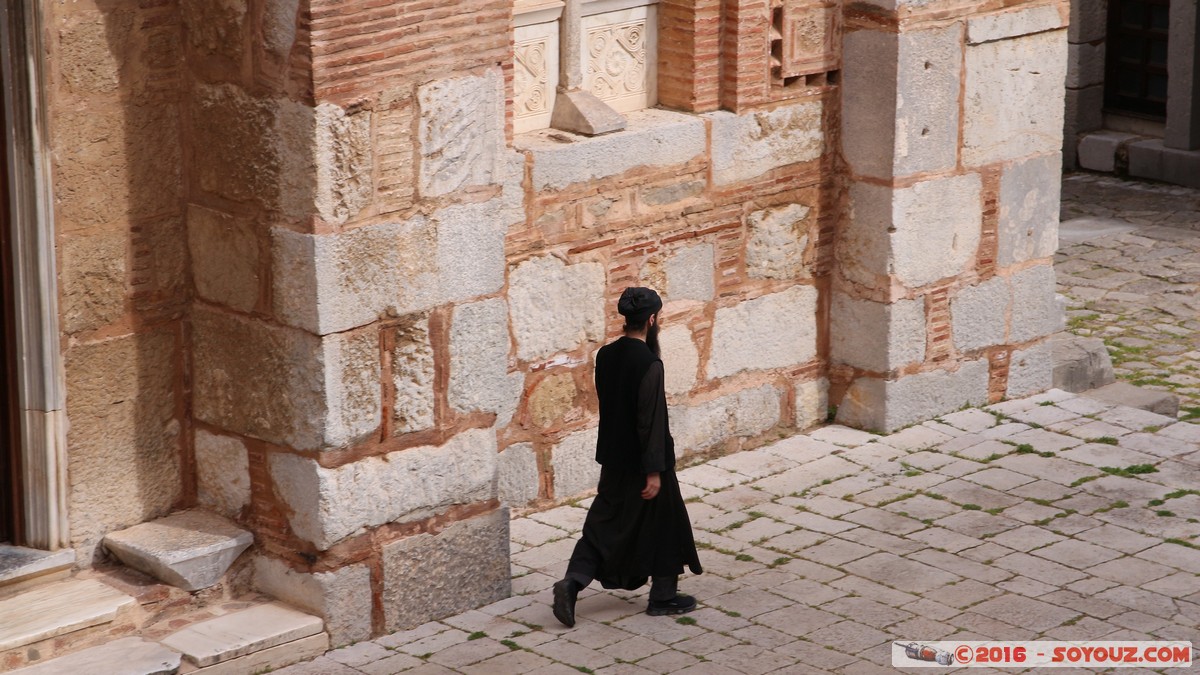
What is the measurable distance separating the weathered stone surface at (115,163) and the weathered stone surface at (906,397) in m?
3.77

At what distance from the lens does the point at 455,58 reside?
681 centimetres

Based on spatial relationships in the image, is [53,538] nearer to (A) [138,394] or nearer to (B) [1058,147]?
(A) [138,394]

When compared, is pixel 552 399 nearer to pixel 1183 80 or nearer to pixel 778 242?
pixel 778 242

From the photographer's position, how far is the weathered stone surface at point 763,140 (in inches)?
340

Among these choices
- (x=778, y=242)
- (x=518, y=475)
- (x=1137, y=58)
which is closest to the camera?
(x=518, y=475)

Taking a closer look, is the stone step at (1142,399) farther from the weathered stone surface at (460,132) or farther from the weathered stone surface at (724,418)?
the weathered stone surface at (460,132)

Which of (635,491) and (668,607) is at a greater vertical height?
(635,491)

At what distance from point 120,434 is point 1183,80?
35.7 ft

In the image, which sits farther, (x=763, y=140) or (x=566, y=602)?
(x=763, y=140)

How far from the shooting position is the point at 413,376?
6.87 meters

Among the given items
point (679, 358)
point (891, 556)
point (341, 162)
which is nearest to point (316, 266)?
point (341, 162)

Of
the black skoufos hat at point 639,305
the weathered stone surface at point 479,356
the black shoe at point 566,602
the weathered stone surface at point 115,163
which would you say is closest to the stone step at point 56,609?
the weathered stone surface at point 115,163

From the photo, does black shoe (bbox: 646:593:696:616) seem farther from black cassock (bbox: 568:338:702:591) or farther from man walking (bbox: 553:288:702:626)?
black cassock (bbox: 568:338:702:591)

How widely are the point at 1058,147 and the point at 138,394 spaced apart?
5.05 m
